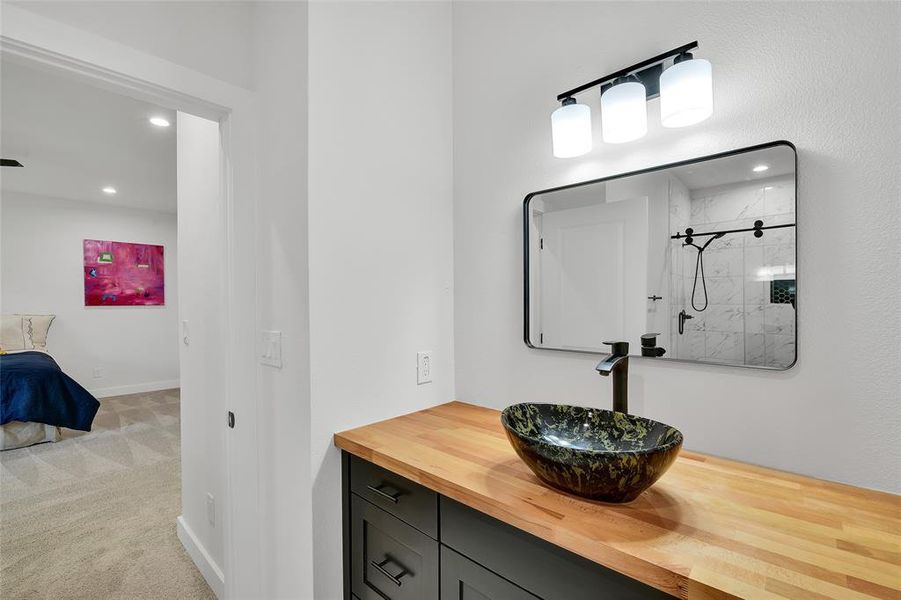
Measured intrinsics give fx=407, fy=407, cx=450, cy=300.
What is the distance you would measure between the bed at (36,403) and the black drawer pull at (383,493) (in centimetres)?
420

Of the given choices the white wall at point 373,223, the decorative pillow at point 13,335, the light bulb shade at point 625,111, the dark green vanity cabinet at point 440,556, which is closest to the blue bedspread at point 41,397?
the decorative pillow at point 13,335

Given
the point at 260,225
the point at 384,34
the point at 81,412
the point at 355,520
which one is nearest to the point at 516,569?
the point at 355,520

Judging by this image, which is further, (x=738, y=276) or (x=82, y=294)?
(x=82, y=294)

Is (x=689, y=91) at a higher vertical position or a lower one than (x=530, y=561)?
higher

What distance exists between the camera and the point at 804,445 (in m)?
1.01

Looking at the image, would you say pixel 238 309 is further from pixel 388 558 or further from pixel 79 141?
pixel 79 141

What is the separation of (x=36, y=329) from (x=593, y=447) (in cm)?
642

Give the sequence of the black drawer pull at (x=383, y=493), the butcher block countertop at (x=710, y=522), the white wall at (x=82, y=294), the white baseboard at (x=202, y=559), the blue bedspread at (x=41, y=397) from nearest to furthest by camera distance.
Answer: the butcher block countertop at (x=710, y=522) → the black drawer pull at (x=383, y=493) → the white baseboard at (x=202, y=559) → the blue bedspread at (x=41, y=397) → the white wall at (x=82, y=294)

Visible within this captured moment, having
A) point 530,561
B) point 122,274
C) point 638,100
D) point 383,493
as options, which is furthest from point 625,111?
point 122,274

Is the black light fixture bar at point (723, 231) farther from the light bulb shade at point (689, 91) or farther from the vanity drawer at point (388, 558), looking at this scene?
the vanity drawer at point (388, 558)

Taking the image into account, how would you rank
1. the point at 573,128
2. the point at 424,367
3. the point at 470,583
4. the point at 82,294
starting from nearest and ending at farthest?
the point at 470,583 → the point at 573,128 → the point at 424,367 → the point at 82,294

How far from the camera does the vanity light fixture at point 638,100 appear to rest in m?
1.07

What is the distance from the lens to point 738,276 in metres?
1.10

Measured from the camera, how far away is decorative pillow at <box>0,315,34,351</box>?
4.57 m
